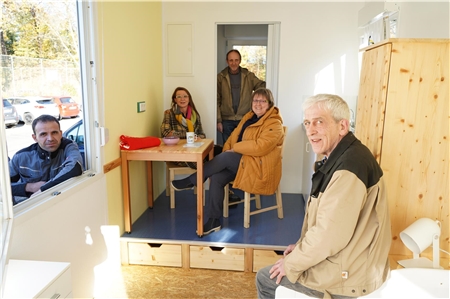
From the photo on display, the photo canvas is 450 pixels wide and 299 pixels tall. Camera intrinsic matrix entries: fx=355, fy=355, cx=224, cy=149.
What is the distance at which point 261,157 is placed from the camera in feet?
9.46

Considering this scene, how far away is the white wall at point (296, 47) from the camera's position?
143 inches

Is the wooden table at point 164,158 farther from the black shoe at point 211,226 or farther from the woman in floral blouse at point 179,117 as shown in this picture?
the woman in floral blouse at point 179,117

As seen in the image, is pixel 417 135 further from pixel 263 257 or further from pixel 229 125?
pixel 229 125

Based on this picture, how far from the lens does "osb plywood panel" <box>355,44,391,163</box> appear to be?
1.81 meters

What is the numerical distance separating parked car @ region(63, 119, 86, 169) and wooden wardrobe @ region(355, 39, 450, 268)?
69.1 inches

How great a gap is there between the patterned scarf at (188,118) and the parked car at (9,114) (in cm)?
186

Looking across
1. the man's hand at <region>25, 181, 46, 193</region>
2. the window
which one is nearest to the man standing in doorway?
the window

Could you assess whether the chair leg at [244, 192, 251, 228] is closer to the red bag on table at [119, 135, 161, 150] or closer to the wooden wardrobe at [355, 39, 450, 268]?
the red bag on table at [119, 135, 161, 150]

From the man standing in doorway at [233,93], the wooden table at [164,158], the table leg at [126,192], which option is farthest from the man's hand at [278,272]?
the man standing in doorway at [233,93]

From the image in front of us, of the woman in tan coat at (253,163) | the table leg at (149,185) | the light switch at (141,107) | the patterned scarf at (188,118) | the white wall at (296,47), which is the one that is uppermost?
the white wall at (296,47)

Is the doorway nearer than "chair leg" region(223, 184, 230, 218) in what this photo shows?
No

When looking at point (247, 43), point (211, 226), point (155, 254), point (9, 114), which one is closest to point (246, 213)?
point (211, 226)

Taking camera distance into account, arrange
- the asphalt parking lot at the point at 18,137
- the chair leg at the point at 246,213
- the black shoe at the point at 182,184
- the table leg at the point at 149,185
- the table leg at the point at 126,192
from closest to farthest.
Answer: the asphalt parking lot at the point at 18,137 → the table leg at the point at 126,192 → the chair leg at the point at 246,213 → the black shoe at the point at 182,184 → the table leg at the point at 149,185

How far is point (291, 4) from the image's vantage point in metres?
3.65
